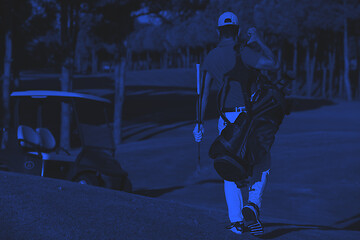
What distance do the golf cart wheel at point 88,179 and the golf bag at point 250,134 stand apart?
6149 millimetres

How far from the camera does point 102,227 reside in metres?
5.41

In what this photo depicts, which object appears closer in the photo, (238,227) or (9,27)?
(238,227)

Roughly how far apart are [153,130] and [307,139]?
12373mm

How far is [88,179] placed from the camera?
10.8 metres

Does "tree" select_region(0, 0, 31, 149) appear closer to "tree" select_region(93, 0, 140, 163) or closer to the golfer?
"tree" select_region(93, 0, 140, 163)

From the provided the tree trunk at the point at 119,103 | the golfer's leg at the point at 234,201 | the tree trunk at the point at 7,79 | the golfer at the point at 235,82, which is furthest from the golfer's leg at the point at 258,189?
the tree trunk at the point at 119,103

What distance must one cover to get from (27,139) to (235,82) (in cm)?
665

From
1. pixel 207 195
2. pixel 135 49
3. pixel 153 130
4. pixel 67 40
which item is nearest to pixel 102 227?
pixel 207 195

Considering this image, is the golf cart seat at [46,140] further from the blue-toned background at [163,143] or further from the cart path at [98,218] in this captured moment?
the cart path at [98,218]

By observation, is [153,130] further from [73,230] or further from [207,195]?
[73,230]

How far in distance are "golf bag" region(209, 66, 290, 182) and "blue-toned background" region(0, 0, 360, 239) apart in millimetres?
169

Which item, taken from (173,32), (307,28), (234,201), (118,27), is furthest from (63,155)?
(173,32)

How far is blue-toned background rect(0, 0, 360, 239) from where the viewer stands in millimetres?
5895

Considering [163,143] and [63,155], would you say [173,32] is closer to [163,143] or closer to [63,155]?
[163,143]
